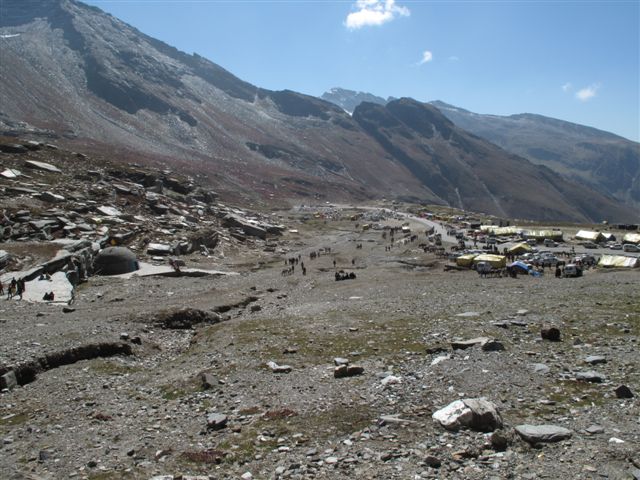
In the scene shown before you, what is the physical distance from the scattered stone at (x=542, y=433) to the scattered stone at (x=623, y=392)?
273cm

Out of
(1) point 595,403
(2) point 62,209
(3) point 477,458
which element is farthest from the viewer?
(2) point 62,209

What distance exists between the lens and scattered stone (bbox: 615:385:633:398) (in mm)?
12273

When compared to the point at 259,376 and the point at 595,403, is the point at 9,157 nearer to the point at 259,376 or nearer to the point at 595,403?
the point at 259,376

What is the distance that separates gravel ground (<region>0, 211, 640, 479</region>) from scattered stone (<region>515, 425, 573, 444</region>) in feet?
0.63

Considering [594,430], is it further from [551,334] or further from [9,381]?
[9,381]

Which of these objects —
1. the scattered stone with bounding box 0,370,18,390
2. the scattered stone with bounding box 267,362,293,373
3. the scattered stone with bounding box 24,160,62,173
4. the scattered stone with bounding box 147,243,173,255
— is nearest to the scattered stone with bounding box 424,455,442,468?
the scattered stone with bounding box 267,362,293,373

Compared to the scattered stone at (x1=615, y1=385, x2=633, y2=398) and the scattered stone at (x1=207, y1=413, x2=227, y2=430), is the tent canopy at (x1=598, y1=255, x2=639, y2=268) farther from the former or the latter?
the scattered stone at (x1=207, y1=413, x2=227, y2=430)

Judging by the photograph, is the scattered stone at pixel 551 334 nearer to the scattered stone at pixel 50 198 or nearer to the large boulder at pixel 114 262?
the large boulder at pixel 114 262

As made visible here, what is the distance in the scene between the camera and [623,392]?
12320 mm

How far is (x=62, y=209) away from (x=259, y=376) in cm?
4831

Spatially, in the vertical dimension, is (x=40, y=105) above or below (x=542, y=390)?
above

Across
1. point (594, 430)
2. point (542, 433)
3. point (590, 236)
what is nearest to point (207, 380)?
point (542, 433)

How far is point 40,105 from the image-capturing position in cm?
17700


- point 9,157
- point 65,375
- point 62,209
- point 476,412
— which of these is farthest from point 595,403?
point 9,157
